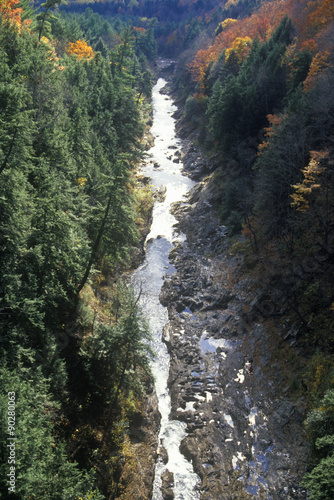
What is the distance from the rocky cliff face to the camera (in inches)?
740

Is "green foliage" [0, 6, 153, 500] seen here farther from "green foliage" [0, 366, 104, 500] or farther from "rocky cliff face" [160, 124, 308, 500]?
"rocky cliff face" [160, 124, 308, 500]

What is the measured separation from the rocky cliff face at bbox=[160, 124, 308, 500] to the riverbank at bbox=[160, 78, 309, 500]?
0.06m

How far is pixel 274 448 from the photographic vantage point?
1911 cm

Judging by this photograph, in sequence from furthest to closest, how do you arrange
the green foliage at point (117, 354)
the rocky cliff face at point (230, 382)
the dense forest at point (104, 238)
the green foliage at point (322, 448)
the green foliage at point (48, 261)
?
the green foliage at point (117, 354) < the rocky cliff face at point (230, 382) < the dense forest at point (104, 238) < the green foliage at point (322, 448) < the green foliage at point (48, 261)

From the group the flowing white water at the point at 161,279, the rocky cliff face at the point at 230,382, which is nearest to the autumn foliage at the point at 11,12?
the flowing white water at the point at 161,279

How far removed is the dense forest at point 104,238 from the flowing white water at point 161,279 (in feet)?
6.74

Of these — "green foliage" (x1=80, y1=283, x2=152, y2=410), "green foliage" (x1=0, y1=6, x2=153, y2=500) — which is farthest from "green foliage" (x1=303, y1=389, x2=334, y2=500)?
"green foliage" (x1=80, y1=283, x2=152, y2=410)

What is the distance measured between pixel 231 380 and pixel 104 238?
14.3 meters

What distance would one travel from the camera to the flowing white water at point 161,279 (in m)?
20.7

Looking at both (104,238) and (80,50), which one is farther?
(80,50)

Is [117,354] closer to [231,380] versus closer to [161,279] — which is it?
[231,380]

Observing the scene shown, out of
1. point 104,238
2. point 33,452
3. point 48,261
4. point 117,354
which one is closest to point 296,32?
point 104,238

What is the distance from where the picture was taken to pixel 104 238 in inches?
932

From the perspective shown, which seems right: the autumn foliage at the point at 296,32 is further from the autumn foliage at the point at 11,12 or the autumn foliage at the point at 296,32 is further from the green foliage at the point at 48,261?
the autumn foliage at the point at 11,12
